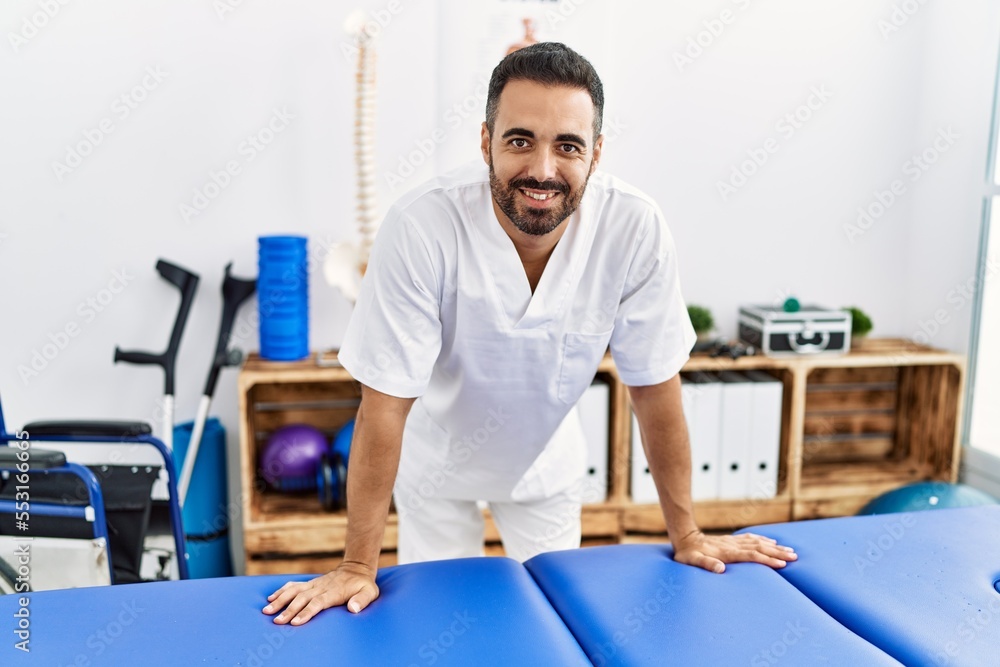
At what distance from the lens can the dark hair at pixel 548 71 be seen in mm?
1251

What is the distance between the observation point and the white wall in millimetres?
2559

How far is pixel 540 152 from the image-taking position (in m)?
1.26

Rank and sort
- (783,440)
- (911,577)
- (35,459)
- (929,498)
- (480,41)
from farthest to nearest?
(783,440)
(480,41)
(929,498)
(35,459)
(911,577)

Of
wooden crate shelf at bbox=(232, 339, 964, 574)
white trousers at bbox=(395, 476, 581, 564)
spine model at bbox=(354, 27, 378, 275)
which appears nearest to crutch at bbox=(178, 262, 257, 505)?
wooden crate shelf at bbox=(232, 339, 964, 574)

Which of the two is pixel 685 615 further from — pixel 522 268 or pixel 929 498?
pixel 929 498

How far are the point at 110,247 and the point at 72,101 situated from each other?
46 centimetres

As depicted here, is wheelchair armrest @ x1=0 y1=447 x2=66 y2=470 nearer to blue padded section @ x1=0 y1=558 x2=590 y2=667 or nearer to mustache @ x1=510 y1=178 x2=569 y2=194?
blue padded section @ x1=0 y1=558 x2=590 y2=667

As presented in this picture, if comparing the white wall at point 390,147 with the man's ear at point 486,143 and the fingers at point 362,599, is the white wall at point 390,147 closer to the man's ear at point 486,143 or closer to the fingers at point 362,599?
the man's ear at point 486,143

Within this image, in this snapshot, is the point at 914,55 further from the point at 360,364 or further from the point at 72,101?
the point at 72,101

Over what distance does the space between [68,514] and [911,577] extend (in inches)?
59.5

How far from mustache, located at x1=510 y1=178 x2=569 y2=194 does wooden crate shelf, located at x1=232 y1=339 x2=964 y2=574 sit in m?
1.36

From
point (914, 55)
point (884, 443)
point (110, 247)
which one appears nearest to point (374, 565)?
point (110, 247)

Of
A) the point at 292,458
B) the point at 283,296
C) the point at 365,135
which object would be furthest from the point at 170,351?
the point at 365,135

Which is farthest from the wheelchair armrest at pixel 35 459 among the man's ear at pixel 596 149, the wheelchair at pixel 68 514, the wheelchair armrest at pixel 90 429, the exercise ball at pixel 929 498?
the exercise ball at pixel 929 498
